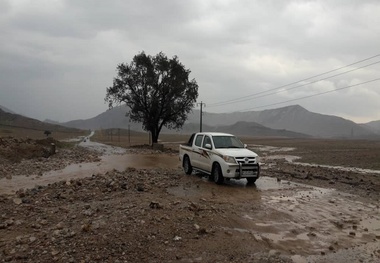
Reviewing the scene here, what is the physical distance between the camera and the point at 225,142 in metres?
14.7

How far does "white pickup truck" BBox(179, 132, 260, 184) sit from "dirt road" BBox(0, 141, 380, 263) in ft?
4.05

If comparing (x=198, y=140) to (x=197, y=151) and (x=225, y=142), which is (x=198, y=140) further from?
(x=225, y=142)

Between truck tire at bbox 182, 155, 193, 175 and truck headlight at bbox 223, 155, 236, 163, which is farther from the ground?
truck headlight at bbox 223, 155, 236, 163

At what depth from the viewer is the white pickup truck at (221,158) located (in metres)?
13.2

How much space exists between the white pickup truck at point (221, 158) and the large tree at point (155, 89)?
98.2ft

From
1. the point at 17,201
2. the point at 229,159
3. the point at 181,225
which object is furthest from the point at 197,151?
the point at 181,225

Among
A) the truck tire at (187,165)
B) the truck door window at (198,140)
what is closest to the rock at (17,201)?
the truck door window at (198,140)

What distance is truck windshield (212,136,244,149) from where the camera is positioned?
47.5 feet

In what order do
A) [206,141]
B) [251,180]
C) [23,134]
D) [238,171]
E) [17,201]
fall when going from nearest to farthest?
[17,201]
[238,171]
[251,180]
[206,141]
[23,134]

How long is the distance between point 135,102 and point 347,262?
138 feet

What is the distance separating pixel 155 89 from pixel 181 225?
3917 centimetres

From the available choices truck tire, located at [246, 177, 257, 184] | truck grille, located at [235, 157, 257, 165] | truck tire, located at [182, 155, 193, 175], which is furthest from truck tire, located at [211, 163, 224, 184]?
truck tire, located at [182, 155, 193, 175]

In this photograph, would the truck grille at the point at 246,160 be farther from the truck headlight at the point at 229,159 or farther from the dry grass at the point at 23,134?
the dry grass at the point at 23,134

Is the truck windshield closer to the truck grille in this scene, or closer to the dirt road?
the truck grille
